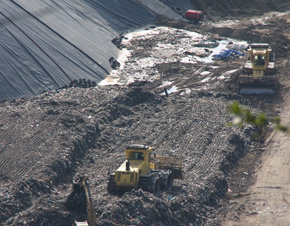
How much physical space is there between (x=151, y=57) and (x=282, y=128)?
105 ft

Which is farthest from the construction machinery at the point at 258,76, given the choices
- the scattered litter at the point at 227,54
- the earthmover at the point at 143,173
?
the earthmover at the point at 143,173

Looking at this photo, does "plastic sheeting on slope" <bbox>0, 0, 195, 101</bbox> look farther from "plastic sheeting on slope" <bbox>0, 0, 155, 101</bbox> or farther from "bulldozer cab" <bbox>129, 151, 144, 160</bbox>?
"bulldozer cab" <bbox>129, 151, 144, 160</bbox>

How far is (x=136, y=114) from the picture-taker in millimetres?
25812

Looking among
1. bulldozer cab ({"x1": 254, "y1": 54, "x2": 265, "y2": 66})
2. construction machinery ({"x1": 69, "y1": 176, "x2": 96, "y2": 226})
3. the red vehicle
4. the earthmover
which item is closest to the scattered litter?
bulldozer cab ({"x1": 254, "y1": 54, "x2": 265, "y2": 66})

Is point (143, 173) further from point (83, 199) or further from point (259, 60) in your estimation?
point (259, 60)

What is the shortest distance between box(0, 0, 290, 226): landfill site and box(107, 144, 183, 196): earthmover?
4 centimetres

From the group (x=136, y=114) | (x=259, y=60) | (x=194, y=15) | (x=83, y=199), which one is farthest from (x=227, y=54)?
(x=83, y=199)

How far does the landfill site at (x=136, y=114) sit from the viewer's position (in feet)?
53.0

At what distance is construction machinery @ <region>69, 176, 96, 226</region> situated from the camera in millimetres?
13742

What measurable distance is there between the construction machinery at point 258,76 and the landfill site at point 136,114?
0.34ft

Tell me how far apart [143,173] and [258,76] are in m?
14.2

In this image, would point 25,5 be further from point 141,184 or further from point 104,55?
point 141,184

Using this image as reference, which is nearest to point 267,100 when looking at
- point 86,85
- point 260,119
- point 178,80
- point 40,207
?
point 178,80

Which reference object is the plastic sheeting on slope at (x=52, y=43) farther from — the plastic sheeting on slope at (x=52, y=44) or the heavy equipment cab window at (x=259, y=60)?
the heavy equipment cab window at (x=259, y=60)
